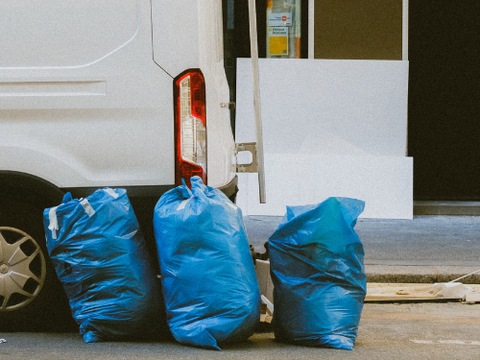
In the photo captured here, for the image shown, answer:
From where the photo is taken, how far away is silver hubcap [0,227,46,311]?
3.40 meters

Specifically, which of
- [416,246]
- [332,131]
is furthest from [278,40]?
[416,246]

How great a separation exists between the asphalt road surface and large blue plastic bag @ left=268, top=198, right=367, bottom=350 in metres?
0.11

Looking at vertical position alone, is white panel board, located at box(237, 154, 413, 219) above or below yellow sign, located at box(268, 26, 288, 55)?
below

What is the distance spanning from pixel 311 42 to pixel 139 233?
5.10 meters

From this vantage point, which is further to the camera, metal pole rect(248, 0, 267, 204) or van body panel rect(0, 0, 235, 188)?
metal pole rect(248, 0, 267, 204)

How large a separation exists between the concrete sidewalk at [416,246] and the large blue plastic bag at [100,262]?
2311 mm

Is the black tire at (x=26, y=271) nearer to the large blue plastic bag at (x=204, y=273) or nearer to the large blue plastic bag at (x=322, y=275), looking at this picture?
the large blue plastic bag at (x=204, y=273)

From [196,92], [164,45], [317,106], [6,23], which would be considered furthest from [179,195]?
[317,106]

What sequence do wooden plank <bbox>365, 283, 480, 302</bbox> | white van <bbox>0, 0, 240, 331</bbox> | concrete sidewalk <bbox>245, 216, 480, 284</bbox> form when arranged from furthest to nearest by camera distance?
concrete sidewalk <bbox>245, 216, 480, 284</bbox>
wooden plank <bbox>365, 283, 480, 302</bbox>
white van <bbox>0, 0, 240, 331</bbox>

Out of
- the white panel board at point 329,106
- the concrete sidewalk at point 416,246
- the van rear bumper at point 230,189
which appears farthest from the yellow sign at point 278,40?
the van rear bumper at point 230,189

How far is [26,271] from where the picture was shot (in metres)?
3.42

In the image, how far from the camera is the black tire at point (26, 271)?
3404 millimetres

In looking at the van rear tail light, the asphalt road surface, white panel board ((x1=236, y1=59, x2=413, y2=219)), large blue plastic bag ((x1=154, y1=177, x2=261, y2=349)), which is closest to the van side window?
the van rear tail light

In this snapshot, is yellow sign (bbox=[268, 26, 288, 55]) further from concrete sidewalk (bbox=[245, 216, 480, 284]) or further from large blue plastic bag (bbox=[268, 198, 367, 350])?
large blue plastic bag (bbox=[268, 198, 367, 350])
